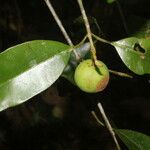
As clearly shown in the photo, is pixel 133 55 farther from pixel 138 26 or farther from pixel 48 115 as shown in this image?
pixel 48 115

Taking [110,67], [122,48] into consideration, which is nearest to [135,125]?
[110,67]

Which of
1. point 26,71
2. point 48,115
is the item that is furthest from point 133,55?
point 48,115

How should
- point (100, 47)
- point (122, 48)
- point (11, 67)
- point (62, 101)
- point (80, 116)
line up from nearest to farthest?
1. point (11, 67)
2. point (122, 48)
3. point (100, 47)
4. point (80, 116)
5. point (62, 101)

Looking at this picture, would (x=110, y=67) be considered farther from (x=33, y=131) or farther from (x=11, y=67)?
(x=33, y=131)

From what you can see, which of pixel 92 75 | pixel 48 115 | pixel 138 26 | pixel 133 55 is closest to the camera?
pixel 92 75

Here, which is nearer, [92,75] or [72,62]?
[92,75]

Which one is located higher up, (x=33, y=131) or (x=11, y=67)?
(x=11, y=67)

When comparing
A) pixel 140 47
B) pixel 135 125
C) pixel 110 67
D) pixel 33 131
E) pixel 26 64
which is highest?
pixel 26 64
